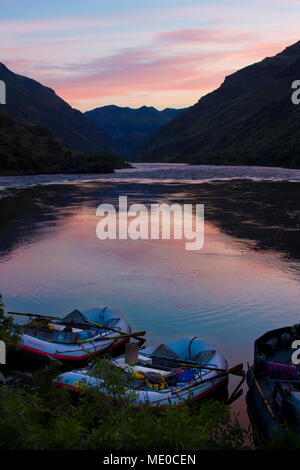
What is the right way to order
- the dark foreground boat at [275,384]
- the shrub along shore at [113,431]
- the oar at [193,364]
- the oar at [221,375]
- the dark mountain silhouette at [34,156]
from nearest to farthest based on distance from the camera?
1. the shrub along shore at [113,431]
2. the dark foreground boat at [275,384]
3. the oar at [221,375]
4. the oar at [193,364]
5. the dark mountain silhouette at [34,156]

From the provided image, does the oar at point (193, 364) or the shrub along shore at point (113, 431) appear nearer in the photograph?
the shrub along shore at point (113, 431)

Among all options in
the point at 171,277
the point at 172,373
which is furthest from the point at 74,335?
the point at 171,277

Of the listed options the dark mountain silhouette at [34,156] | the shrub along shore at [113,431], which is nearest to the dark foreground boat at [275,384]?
the shrub along shore at [113,431]

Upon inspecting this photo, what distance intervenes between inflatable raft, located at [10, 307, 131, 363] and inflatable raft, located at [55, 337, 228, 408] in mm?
1611

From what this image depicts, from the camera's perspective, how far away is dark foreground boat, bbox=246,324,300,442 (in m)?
9.84

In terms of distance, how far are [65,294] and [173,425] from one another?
49.3 feet

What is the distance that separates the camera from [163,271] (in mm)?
24953

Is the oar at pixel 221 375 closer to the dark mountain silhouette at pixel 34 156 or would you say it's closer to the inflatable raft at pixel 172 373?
the inflatable raft at pixel 172 373

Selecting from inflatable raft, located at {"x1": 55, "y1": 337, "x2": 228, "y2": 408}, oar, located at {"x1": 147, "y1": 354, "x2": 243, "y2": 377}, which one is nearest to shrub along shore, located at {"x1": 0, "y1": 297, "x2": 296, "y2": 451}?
inflatable raft, located at {"x1": 55, "y1": 337, "x2": 228, "y2": 408}

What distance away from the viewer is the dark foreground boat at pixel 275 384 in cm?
984

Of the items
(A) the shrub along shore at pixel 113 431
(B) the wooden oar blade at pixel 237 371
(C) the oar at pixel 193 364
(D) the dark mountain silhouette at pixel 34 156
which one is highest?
(D) the dark mountain silhouette at pixel 34 156

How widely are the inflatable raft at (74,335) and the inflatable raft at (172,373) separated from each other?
161 centimetres

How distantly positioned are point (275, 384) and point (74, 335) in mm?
6907
